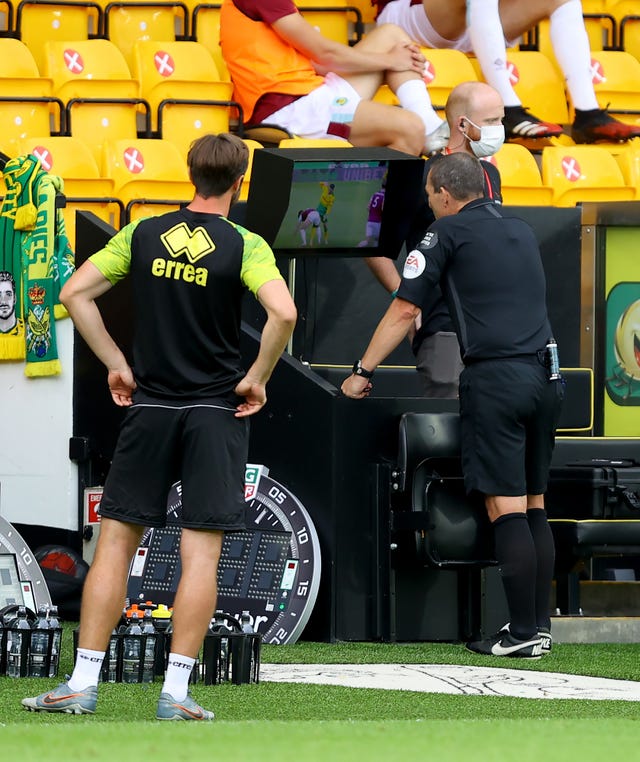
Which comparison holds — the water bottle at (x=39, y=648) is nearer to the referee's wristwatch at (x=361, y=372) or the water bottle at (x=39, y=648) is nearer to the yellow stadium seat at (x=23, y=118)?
the referee's wristwatch at (x=361, y=372)

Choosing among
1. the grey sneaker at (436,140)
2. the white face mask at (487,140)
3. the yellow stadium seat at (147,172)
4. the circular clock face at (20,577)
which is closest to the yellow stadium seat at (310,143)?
the grey sneaker at (436,140)

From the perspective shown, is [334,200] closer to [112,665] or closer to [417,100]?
[417,100]

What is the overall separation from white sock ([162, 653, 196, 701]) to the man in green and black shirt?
13 centimetres

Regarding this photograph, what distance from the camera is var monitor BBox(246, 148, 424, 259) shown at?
287 inches

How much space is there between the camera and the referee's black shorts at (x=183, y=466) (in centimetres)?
491

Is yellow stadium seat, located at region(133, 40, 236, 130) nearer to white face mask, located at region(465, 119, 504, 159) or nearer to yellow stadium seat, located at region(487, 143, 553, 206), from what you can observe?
yellow stadium seat, located at region(487, 143, 553, 206)

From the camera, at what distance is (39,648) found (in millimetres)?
5758

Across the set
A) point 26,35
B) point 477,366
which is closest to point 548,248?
point 477,366

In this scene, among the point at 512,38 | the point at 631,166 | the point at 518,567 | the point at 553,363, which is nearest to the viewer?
the point at 518,567

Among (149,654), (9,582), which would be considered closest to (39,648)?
(149,654)

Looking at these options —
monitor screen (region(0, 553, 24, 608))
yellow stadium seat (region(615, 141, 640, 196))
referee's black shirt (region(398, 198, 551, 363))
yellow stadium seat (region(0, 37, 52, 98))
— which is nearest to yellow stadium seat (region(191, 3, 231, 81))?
yellow stadium seat (region(0, 37, 52, 98))

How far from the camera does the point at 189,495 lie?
493 centimetres

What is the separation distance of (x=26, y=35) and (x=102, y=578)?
264 inches

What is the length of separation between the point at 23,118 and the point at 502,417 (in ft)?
14.3
